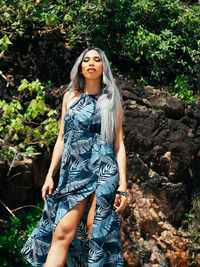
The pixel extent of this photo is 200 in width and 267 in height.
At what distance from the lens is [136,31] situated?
5.52m

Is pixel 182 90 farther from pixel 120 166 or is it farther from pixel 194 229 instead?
pixel 120 166

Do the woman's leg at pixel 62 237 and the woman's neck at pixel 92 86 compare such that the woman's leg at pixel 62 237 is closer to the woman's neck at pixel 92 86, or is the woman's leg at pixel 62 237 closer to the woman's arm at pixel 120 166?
the woman's arm at pixel 120 166

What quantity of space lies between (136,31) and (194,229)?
3142mm

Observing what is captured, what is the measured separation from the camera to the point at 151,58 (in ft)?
18.1

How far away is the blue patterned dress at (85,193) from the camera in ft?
9.67

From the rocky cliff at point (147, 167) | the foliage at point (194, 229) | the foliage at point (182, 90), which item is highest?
the foliage at point (182, 90)

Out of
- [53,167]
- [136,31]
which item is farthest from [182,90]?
[53,167]

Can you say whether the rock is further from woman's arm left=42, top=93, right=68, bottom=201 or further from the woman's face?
the woman's face

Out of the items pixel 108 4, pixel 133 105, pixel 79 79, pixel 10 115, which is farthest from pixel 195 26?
pixel 10 115

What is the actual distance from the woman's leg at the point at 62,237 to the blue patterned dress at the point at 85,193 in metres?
0.05

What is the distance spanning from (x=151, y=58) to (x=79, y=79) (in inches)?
94.1

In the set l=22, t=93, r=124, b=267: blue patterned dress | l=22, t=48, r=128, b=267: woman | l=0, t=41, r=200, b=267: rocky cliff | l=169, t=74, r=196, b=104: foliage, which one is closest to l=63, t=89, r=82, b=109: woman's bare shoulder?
l=22, t=48, r=128, b=267: woman

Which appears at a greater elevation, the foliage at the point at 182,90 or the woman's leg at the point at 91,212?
the foliage at the point at 182,90

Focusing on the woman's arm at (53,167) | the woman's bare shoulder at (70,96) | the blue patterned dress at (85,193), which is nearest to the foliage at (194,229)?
the blue patterned dress at (85,193)
